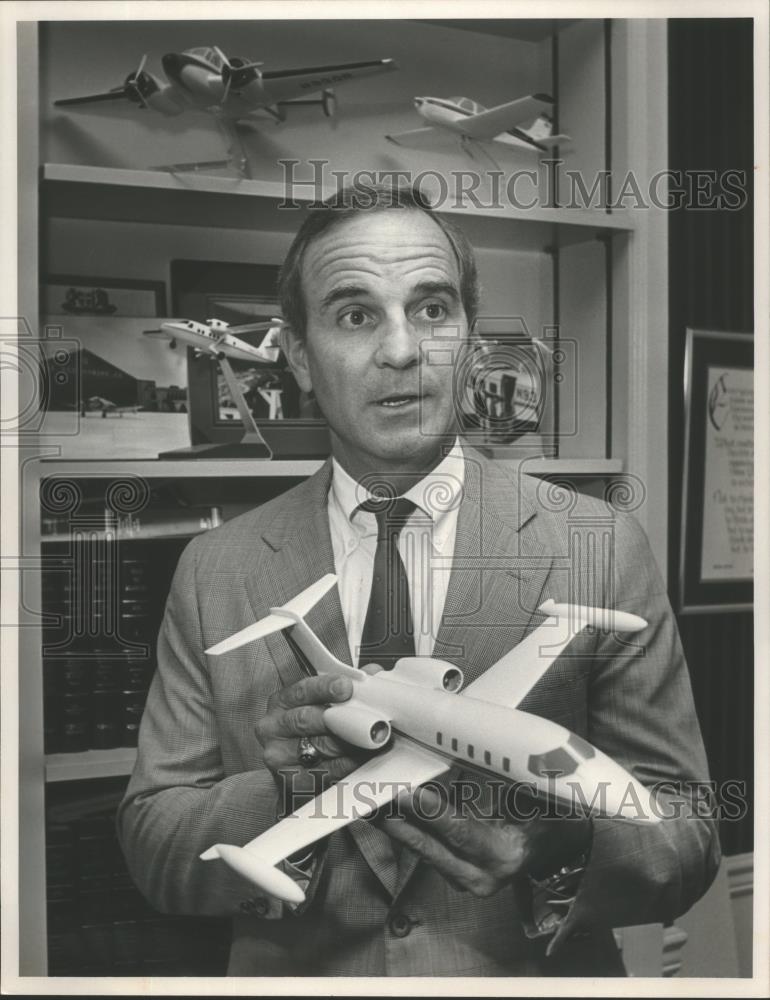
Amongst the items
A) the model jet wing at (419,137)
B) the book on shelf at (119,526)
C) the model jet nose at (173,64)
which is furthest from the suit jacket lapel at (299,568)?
the model jet nose at (173,64)

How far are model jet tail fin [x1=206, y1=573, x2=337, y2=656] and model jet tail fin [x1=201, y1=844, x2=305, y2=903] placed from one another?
277mm

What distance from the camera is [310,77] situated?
1494 mm

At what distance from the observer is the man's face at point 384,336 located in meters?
1.43

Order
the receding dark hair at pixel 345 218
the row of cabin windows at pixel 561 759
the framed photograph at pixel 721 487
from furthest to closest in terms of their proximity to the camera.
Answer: the framed photograph at pixel 721 487 → the receding dark hair at pixel 345 218 → the row of cabin windows at pixel 561 759

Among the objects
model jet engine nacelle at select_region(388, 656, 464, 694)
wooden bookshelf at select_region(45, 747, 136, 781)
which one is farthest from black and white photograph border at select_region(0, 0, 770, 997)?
model jet engine nacelle at select_region(388, 656, 464, 694)

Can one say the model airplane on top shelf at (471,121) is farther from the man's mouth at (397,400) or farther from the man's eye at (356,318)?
the man's mouth at (397,400)

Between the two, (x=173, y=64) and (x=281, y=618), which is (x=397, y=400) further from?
(x=173, y=64)

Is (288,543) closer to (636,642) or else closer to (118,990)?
(636,642)

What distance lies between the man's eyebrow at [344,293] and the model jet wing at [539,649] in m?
0.54

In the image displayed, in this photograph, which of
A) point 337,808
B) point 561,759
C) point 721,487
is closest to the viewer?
point 561,759

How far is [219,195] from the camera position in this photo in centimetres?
148

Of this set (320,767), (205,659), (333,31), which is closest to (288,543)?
(205,659)

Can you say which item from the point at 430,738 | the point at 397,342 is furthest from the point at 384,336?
the point at 430,738

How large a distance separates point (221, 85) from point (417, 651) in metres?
0.91
